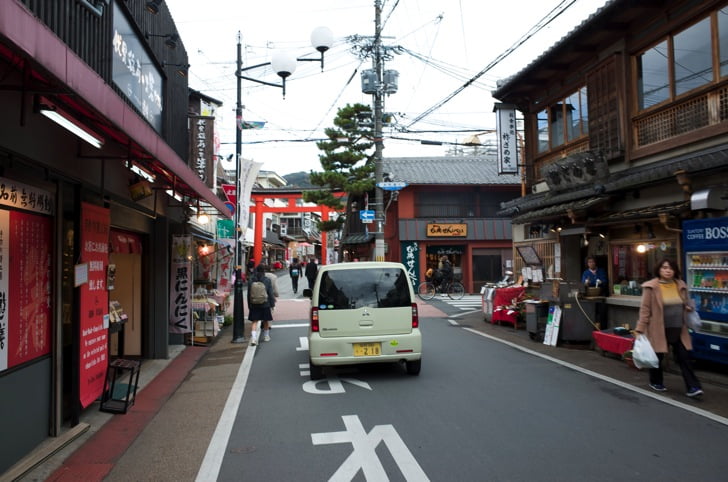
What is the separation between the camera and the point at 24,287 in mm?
4863

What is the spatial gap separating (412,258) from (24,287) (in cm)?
2403

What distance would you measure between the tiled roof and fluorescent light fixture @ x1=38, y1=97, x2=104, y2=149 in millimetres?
22779

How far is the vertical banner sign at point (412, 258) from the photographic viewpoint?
2805 cm

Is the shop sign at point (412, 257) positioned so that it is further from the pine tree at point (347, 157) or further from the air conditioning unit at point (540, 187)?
the air conditioning unit at point (540, 187)

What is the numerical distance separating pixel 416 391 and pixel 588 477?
319 centimetres

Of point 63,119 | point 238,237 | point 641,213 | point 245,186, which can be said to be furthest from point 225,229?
point 63,119

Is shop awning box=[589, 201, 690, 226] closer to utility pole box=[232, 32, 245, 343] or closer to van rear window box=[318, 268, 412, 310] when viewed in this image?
van rear window box=[318, 268, 412, 310]

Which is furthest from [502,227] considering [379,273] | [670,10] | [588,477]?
[588,477]

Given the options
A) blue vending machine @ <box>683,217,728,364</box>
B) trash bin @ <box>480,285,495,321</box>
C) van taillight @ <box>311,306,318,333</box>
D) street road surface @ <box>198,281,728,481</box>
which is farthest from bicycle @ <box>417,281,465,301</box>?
van taillight @ <box>311,306,318,333</box>

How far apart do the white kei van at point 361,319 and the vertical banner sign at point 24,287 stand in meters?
3.63

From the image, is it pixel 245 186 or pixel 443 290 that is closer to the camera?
pixel 245 186

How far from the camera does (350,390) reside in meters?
7.32

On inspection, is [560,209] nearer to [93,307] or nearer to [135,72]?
[135,72]

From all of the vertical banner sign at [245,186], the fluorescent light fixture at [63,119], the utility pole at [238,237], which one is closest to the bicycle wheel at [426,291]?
the vertical banner sign at [245,186]
